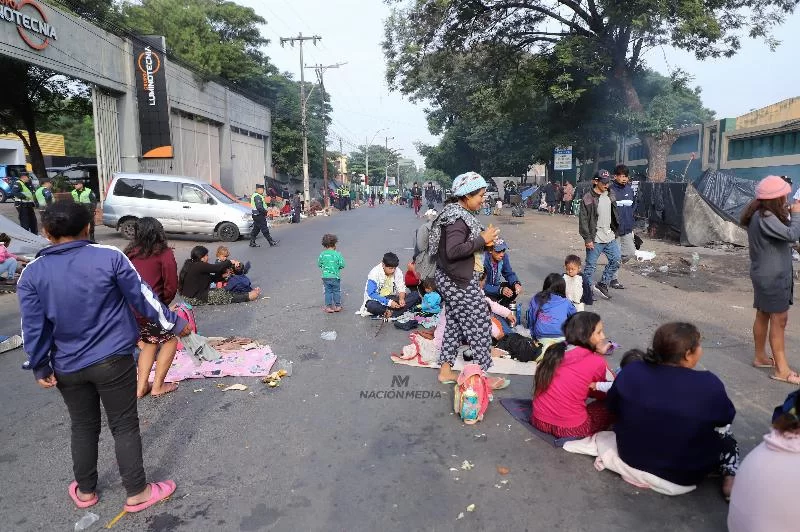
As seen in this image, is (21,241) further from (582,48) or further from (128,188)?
(582,48)

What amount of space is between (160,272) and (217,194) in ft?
41.4

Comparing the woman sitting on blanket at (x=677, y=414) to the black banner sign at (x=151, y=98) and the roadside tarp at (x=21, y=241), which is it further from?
the black banner sign at (x=151, y=98)

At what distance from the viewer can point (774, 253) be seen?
4.70m

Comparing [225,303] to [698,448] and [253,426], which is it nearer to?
[253,426]

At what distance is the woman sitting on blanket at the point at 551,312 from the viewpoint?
5578 mm

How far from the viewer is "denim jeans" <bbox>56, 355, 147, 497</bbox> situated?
2.85m

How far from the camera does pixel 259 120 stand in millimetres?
36625

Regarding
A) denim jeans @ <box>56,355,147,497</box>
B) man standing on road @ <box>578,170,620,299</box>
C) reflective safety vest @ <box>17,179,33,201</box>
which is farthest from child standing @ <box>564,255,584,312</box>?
A: reflective safety vest @ <box>17,179,33,201</box>

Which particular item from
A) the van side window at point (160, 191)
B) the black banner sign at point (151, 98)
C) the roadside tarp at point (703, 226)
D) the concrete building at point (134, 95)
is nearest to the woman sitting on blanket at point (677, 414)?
the roadside tarp at point (703, 226)

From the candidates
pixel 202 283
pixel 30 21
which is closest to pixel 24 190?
pixel 30 21

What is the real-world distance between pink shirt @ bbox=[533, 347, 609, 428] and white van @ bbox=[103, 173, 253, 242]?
13.8m

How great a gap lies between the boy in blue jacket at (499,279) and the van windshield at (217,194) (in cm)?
1155

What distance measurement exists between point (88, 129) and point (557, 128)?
4893 cm

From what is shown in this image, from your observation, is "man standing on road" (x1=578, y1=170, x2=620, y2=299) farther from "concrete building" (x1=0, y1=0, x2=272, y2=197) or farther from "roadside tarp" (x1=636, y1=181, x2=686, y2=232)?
"concrete building" (x1=0, y1=0, x2=272, y2=197)
